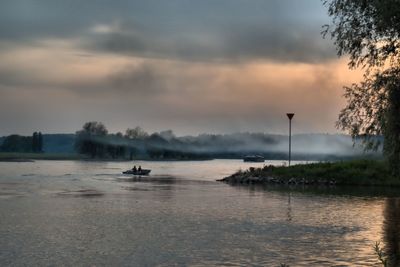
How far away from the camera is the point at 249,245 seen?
23859mm

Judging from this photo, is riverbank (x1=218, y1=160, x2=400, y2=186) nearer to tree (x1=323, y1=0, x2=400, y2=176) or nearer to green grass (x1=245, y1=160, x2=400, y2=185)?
green grass (x1=245, y1=160, x2=400, y2=185)

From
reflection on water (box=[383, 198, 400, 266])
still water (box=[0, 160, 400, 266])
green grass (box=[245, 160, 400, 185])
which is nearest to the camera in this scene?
still water (box=[0, 160, 400, 266])

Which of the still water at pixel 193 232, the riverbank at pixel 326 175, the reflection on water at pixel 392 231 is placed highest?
the riverbank at pixel 326 175

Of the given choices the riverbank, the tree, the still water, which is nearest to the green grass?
the riverbank

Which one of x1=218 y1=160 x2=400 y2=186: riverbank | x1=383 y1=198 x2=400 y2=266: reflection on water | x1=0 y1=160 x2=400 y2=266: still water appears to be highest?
Result: x1=218 y1=160 x2=400 y2=186: riverbank

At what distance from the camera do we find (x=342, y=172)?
76438mm

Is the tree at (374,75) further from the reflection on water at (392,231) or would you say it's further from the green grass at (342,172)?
the green grass at (342,172)

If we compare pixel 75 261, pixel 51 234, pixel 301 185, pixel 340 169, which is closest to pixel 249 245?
pixel 75 261

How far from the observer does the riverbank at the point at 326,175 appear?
73525 millimetres

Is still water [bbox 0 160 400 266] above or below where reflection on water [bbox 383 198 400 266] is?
below

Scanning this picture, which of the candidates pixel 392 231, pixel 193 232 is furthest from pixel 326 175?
pixel 193 232

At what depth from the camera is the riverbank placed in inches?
2895

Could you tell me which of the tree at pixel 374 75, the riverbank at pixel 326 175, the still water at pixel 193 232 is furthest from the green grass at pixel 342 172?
the tree at pixel 374 75

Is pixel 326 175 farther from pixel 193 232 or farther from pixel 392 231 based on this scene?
pixel 193 232
